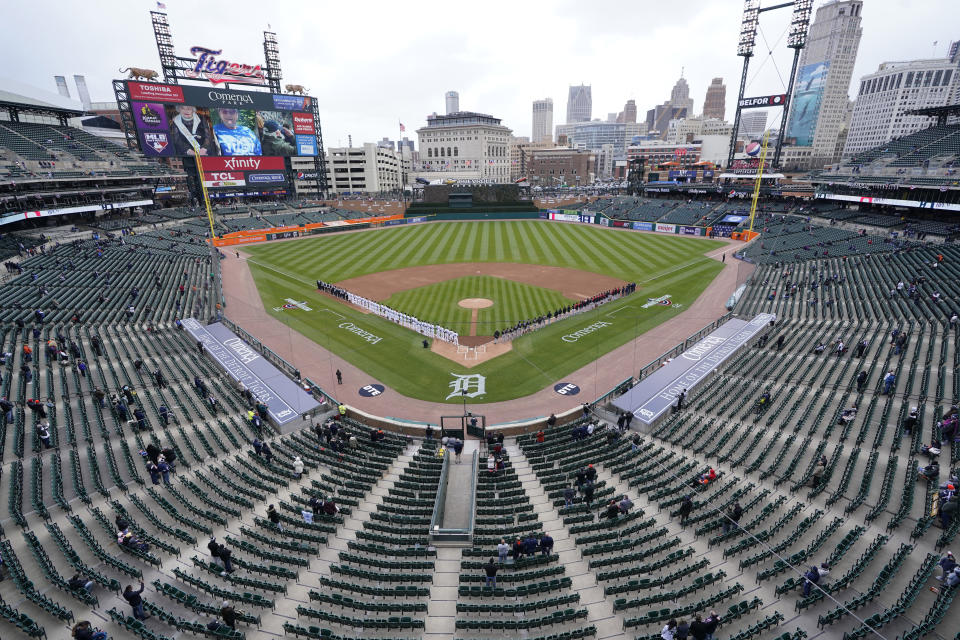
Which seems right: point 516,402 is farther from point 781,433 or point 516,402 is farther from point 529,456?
point 781,433

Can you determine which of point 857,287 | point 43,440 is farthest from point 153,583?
point 857,287

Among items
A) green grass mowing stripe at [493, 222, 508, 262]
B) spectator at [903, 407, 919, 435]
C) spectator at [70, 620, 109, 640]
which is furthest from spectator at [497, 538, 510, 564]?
green grass mowing stripe at [493, 222, 508, 262]

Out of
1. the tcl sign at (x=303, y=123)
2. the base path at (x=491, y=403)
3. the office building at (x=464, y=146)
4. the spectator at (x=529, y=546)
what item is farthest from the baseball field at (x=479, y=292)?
the office building at (x=464, y=146)

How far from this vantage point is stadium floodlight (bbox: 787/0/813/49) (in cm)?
7306

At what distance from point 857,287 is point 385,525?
128 feet

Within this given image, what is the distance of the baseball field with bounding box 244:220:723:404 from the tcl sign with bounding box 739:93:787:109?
3466cm

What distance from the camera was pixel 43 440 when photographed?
14977 mm

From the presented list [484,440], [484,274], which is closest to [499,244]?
[484,274]

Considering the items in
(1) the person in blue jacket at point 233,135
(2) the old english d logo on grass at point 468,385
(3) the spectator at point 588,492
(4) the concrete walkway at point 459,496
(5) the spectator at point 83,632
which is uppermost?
(1) the person in blue jacket at point 233,135

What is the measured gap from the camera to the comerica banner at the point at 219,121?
68.4 meters

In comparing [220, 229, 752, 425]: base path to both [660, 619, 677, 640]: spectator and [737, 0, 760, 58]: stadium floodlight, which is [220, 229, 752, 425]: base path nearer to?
[660, 619, 677, 640]: spectator

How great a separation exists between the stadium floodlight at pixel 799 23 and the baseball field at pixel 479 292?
43109 mm

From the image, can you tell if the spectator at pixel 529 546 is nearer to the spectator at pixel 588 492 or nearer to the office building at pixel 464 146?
the spectator at pixel 588 492

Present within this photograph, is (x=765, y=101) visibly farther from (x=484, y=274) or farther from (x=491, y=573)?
(x=491, y=573)
